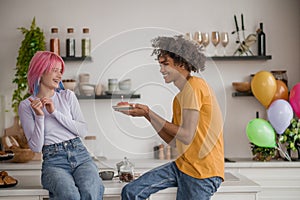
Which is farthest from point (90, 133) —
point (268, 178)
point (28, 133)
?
point (268, 178)

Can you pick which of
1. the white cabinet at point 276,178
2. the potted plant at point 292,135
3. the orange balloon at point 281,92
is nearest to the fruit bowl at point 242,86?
the orange balloon at point 281,92

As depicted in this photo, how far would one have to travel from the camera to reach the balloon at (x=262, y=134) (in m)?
4.64

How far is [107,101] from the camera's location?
4941 millimetres

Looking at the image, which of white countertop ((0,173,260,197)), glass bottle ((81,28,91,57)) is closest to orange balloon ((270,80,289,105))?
glass bottle ((81,28,91,57))

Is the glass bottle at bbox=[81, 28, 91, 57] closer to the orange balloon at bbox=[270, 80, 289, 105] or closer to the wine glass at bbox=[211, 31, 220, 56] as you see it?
the wine glass at bbox=[211, 31, 220, 56]

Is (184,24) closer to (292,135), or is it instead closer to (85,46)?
(85,46)

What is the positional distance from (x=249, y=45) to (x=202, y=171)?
244cm

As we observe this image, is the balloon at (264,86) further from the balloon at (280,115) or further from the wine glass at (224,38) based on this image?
the wine glass at (224,38)

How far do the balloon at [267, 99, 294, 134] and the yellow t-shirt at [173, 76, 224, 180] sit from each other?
5.75 feet

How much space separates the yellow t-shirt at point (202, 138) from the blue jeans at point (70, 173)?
48 centimetres

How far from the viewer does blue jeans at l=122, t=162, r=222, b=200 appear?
295 cm

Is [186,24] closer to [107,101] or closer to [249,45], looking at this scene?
[249,45]

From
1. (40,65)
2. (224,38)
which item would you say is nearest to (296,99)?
(224,38)

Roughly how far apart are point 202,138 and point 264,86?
2005 millimetres
